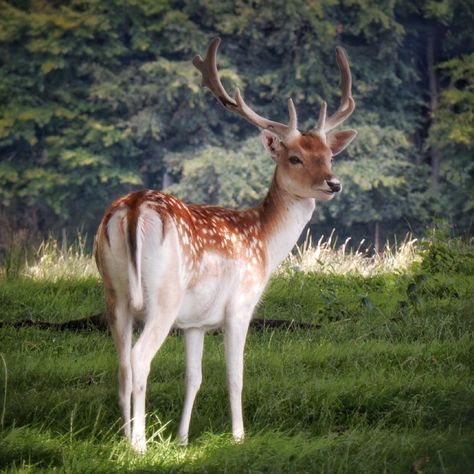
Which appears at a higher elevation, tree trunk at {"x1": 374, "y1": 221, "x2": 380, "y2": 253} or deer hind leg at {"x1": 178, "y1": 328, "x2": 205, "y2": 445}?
deer hind leg at {"x1": 178, "y1": 328, "x2": 205, "y2": 445}

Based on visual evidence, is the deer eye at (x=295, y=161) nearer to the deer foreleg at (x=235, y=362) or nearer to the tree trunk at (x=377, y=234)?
the deer foreleg at (x=235, y=362)

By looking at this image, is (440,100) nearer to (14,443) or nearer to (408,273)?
(408,273)

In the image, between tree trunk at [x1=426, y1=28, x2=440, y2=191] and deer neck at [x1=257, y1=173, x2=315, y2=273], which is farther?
tree trunk at [x1=426, y1=28, x2=440, y2=191]

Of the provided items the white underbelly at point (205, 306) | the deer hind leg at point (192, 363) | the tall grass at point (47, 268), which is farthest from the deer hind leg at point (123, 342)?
the tall grass at point (47, 268)

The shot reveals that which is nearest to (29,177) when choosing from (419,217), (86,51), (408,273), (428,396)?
(86,51)

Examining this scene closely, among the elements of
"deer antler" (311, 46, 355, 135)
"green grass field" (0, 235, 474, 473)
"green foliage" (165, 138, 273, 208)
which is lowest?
"green foliage" (165, 138, 273, 208)

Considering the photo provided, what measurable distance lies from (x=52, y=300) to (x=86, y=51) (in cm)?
1555

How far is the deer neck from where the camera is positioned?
5707 millimetres

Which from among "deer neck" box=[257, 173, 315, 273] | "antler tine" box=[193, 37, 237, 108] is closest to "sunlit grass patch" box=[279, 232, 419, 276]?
"antler tine" box=[193, 37, 237, 108]

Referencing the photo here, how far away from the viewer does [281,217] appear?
5750 mm

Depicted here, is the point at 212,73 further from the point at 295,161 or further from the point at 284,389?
the point at 284,389

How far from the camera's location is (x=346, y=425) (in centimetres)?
568

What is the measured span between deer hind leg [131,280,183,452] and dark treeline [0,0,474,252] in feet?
57.6

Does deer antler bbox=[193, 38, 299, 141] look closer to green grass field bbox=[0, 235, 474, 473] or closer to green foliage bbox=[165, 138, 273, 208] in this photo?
green grass field bbox=[0, 235, 474, 473]
